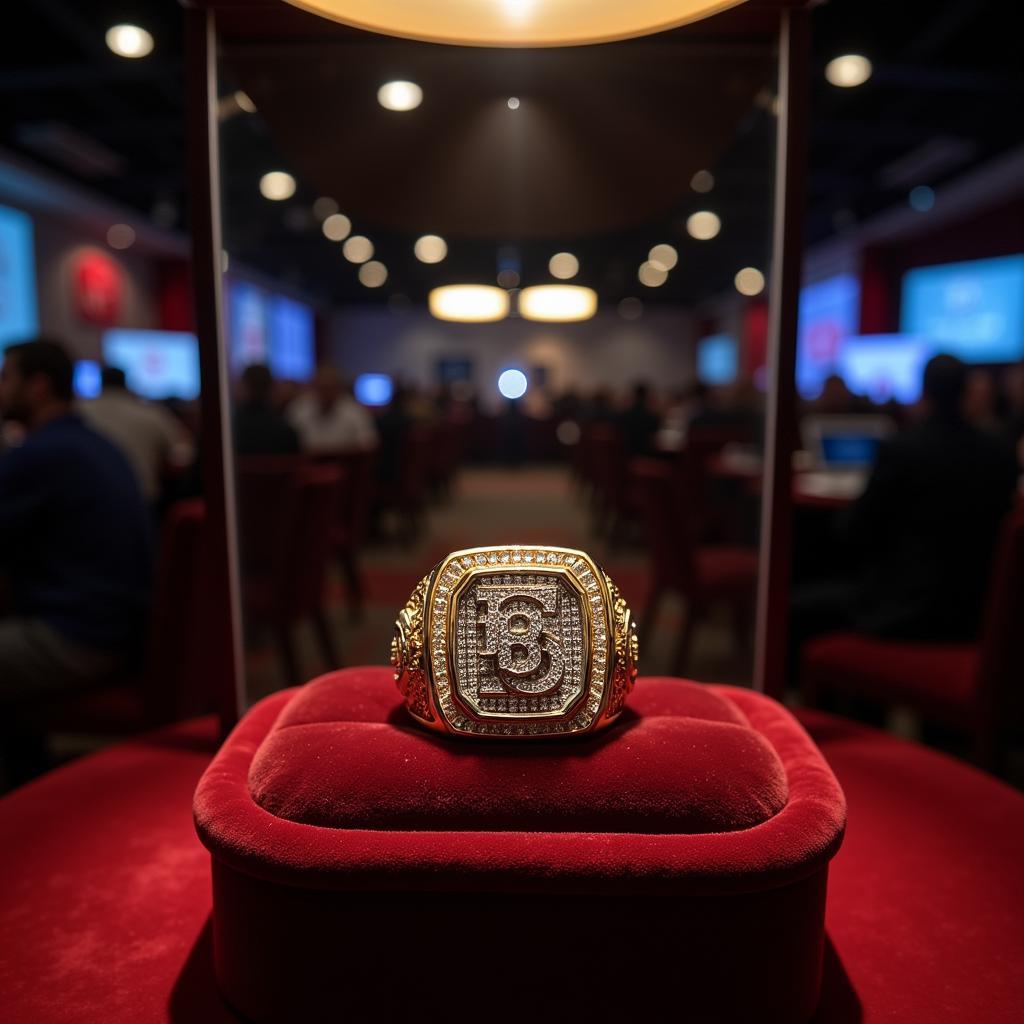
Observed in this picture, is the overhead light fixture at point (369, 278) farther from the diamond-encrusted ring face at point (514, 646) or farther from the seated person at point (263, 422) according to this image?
the diamond-encrusted ring face at point (514, 646)

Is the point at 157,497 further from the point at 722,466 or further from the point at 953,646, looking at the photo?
the point at 953,646

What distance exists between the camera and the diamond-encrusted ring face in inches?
25.9

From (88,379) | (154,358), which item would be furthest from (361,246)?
(154,358)

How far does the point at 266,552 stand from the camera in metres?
2.41

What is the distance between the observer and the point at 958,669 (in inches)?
78.2

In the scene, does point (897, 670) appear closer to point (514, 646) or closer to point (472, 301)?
point (472, 301)

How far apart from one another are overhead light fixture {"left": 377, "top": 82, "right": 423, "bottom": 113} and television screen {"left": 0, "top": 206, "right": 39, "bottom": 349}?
25.3 feet

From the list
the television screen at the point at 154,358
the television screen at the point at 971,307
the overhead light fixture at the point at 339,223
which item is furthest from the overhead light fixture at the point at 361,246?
the television screen at the point at 971,307

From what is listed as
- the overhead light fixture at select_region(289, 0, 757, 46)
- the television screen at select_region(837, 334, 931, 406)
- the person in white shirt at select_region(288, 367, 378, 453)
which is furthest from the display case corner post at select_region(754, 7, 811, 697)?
the television screen at select_region(837, 334, 931, 406)

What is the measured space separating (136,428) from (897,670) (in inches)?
130

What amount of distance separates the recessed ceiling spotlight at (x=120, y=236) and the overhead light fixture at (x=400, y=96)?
9.56 metres

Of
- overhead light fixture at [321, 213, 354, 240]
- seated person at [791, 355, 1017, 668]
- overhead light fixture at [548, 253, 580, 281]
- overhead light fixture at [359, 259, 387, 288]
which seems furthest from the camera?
overhead light fixture at [359, 259, 387, 288]

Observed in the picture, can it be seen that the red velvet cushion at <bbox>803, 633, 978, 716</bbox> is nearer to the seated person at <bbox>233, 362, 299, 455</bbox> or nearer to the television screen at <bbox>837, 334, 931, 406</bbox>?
the seated person at <bbox>233, 362, 299, 455</bbox>

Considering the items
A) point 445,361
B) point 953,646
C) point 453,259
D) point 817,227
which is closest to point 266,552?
point 453,259
